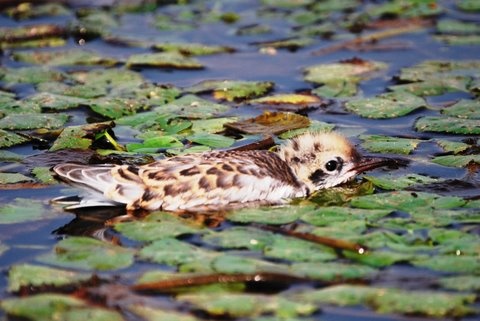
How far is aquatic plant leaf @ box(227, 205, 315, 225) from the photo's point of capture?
798 centimetres

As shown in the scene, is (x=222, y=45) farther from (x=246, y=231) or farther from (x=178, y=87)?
(x=246, y=231)

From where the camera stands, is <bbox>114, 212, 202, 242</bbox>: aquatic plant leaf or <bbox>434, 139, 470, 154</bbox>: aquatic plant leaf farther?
<bbox>434, 139, 470, 154</bbox>: aquatic plant leaf

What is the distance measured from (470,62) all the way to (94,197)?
5.96m

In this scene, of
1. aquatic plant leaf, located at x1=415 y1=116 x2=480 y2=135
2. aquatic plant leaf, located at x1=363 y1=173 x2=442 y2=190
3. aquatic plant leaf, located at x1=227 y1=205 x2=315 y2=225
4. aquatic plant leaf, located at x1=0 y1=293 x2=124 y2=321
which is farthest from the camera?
aquatic plant leaf, located at x1=415 y1=116 x2=480 y2=135

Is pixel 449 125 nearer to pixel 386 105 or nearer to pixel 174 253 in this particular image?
pixel 386 105

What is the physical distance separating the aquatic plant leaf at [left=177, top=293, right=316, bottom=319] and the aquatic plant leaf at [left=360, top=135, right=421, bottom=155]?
130 inches

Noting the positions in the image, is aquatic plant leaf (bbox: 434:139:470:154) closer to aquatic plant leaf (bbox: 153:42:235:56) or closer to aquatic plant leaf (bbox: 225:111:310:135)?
aquatic plant leaf (bbox: 225:111:310:135)

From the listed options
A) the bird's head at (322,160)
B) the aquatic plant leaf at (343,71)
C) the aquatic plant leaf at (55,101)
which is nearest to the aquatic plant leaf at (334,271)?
the bird's head at (322,160)

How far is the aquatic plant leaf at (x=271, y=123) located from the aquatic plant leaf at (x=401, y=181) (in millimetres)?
1638

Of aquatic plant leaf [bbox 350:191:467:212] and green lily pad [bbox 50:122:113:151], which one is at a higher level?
green lily pad [bbox 50:122:113:151]

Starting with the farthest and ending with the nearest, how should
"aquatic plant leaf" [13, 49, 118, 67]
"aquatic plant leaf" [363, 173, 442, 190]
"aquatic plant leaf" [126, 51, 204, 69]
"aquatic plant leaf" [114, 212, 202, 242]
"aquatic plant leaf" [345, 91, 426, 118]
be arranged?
1. "aquatic plant leaf" [13, 49, 118, 67]
2. "aquatic plant leaf" [126, 51, 204, 69]
3. "aquatic plant leaf" [345, 91, 426, 118]
4. "aquatic plant leaf" [363, 173, 442, 190]
5. "aquatic plant leaf" [114, 212, 202, 242]

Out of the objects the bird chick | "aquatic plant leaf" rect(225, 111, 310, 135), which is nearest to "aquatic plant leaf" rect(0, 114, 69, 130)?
"aquatic plant leaf" rect(225, 111, 310, 135)

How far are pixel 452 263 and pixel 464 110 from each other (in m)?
3.97

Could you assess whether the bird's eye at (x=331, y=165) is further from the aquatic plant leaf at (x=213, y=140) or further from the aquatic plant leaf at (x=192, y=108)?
the aquatic plant leaf at (x=192, y=108)
